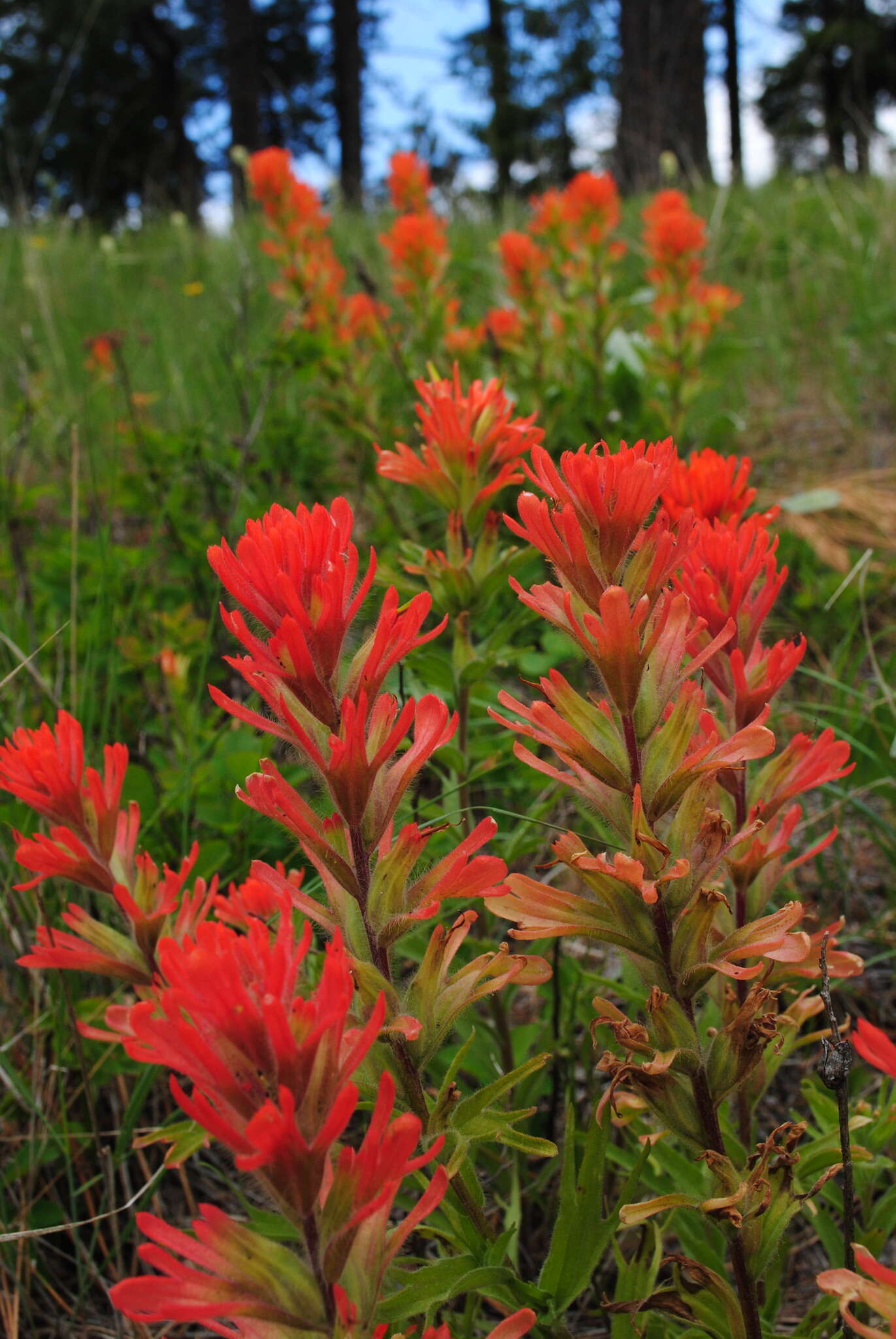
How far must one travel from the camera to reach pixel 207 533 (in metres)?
2.48

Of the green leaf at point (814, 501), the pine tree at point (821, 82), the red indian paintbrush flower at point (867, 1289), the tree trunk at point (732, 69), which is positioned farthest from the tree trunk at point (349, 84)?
the red indian paintbrush flower at point (867, 1289)

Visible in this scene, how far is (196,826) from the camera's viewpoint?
5.40ft

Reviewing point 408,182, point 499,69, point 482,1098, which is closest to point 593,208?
point 408,182

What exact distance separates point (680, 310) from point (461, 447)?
192cm

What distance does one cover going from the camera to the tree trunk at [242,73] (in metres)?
10.6

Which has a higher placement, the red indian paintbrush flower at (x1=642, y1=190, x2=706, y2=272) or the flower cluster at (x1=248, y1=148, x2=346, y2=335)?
the flower cluster at (x1=248, y1=148, x2=346, y2=335)

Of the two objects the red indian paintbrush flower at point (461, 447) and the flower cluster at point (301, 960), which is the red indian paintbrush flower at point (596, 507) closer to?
the flower cluster at point (301, 960)

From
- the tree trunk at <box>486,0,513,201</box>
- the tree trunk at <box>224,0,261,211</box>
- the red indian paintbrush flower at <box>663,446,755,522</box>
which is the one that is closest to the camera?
the red indian paintbrush flower at <box>663,446,755,522</box>

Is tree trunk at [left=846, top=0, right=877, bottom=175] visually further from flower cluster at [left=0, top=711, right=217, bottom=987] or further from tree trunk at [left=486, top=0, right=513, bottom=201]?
tree trunk at [left=486, top=0, right=513, bottom=201]

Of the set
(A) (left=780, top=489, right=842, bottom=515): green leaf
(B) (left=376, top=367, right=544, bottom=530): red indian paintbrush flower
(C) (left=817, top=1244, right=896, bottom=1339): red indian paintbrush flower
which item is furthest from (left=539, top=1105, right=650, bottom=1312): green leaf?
(A) (left=780, top=489, right=842, bottom=515): green leaf

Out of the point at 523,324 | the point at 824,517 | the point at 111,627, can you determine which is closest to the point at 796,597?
the point at 824,517

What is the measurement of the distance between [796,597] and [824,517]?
2.19ft

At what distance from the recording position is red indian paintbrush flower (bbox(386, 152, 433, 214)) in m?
3.22

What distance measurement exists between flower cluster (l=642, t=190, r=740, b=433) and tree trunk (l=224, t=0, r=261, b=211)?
8975mm
